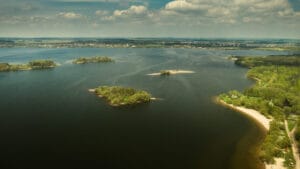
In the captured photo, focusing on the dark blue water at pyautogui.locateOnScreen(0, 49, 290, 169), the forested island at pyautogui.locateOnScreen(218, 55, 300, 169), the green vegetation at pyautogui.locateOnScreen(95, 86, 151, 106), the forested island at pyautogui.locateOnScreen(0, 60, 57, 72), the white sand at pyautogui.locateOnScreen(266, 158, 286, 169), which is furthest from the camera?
the forested island at pyautogui.locateOnScreen(0, 60, 57, 72)

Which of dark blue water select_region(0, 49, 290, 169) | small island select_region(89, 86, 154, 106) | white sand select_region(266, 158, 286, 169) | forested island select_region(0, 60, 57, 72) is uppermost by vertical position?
forested island select_region(0, 60, 57, 72)

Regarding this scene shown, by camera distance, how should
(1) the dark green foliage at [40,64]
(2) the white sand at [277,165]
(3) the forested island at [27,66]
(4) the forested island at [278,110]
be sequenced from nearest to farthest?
(2) the white sand at [277,165]
(4) the forested island at [278,110]
(3) the forested island at [27,66]
(1) the dark green foliage at [40,64]

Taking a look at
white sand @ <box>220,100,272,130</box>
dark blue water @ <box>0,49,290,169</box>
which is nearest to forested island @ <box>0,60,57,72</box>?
dark blue water @ <box>0,49,290,169</box>

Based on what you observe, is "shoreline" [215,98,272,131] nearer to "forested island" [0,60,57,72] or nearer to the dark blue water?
the dark blue water

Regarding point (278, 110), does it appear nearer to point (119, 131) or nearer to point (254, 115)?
point (254, 115)

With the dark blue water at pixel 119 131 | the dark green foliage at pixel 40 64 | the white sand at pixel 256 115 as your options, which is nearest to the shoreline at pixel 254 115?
the white sand at pixel 256 115

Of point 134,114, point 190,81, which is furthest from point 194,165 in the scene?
point 190,81

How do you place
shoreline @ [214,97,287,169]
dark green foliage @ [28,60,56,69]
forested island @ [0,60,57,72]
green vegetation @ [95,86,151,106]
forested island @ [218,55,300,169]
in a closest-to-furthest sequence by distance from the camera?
forested island @ [218,55,300,169] < shoreline @ [214,97,287,169] < green vegetation @ [95,86,151,106] < forested island @ [0,60,57,72] < dark green foliage @ [28,60,56,69]

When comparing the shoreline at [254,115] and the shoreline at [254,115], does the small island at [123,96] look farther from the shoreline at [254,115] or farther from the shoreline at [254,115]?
the shoreline at [254,115]

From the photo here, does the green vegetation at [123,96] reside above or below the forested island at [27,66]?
below

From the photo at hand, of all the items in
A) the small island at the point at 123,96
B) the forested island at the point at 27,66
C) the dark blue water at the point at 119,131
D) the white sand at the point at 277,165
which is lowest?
the white sand at the point at 277,165

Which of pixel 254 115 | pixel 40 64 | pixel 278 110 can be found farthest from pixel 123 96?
pixel 40 64

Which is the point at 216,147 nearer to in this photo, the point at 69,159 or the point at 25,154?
the point at 69,159

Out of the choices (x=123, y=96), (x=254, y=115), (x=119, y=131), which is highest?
(x=123, y=96)
